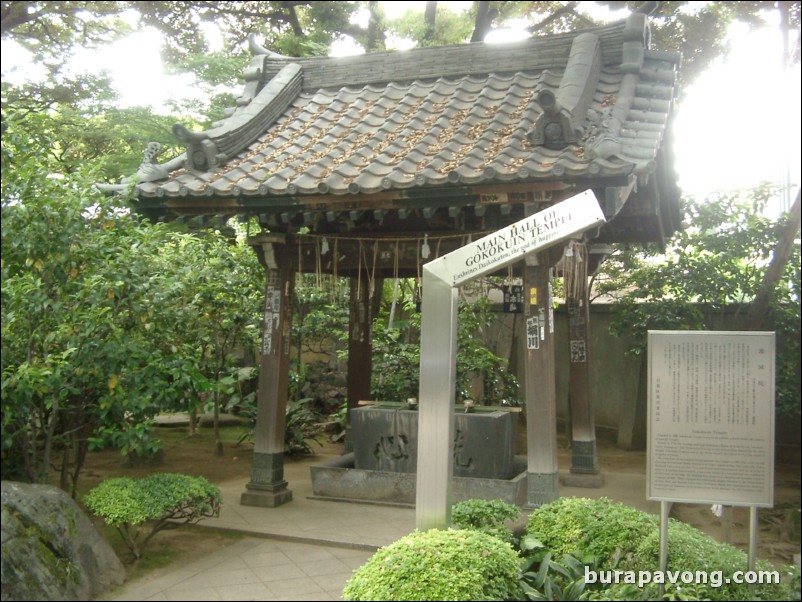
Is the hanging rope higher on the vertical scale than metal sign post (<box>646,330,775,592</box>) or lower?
higher

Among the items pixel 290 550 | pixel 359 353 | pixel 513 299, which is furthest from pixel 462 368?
pixel 290 550

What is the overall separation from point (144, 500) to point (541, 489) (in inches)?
147

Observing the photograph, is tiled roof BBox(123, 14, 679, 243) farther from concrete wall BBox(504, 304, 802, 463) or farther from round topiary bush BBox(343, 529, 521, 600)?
concrete wall BBox(504, 304, 802, 463)

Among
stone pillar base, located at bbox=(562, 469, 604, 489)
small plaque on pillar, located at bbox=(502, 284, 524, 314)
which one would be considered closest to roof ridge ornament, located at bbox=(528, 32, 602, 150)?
small plaque on pillar, located at bbox=(502, 284, 524, 314)

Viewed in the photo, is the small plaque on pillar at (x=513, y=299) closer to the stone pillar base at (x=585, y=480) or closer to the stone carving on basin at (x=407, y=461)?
the stone carving on basin at (x=407, y=461)

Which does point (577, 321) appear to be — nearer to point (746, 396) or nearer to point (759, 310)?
point (759, 310)

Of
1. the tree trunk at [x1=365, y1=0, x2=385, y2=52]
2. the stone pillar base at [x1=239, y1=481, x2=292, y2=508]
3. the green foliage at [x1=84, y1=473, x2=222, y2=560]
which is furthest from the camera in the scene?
the tree trunk at [x1=365, y1=0, x2=385, y2=52]

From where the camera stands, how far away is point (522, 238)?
480 cm

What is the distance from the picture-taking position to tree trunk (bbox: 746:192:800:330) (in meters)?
9.80

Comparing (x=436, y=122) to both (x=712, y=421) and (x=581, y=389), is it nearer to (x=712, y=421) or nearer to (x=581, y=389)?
(x=581, y=389)

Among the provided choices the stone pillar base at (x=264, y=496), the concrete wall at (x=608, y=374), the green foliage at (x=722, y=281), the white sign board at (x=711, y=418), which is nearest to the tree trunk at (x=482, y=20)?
the concrete wall at (x=608, y=374)

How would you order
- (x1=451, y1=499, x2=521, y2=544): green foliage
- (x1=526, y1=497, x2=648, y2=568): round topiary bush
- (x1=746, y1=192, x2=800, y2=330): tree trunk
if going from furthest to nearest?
(x1=746, y1=192, x2=800, y2=330): tree trunk
(x1=451, y1=499, x2=521, y2=544): green foliage
(x1=526, y1=497, x2=648, y2=568): round topiary bush

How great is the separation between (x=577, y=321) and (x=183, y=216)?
5346 mm

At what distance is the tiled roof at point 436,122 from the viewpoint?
6812mm
